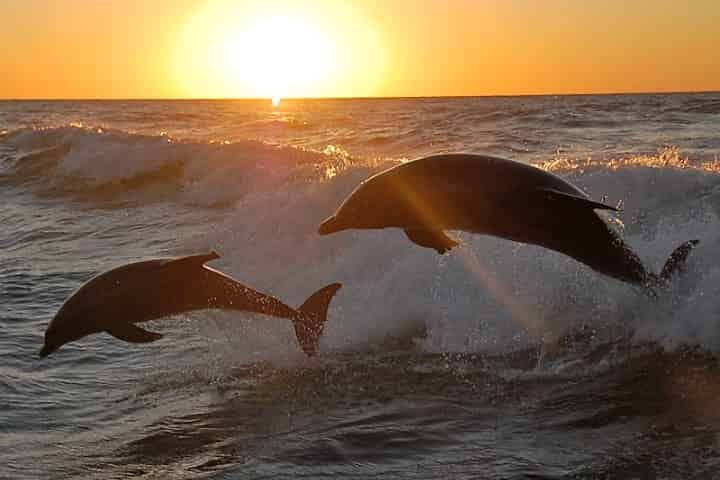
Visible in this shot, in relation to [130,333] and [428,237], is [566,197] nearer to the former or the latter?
[428,237]

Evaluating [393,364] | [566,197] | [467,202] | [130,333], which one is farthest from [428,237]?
[130,333]

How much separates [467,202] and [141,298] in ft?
8.93

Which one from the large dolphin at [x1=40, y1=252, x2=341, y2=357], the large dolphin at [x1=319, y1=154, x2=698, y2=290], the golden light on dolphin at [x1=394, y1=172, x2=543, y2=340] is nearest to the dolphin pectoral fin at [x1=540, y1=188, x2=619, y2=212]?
the large dolphin at [x1=319, y1=154, x2=698, y2=290]

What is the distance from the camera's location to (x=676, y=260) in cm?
773

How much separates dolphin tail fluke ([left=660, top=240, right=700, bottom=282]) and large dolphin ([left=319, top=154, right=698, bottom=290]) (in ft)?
3.57

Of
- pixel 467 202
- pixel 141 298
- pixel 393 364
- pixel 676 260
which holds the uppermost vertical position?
pixel 467 202

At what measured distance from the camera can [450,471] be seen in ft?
19.2

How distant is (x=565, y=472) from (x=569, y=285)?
13.0 feet

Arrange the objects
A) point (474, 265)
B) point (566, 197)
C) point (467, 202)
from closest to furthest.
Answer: point (566, 197) < point (467, 202) < point (474, 265)

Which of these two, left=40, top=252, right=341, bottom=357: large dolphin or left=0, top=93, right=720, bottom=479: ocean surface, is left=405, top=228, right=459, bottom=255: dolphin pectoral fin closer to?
left=40, top=252, right=341, bottom=357: large dolphin

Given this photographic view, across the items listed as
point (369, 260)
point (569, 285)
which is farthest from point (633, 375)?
point (369, 260)

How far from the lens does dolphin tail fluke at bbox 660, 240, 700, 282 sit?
754cm

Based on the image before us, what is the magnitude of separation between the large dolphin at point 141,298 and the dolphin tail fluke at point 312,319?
0.20 m

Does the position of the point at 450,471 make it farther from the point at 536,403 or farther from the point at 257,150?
the point at 257,150
